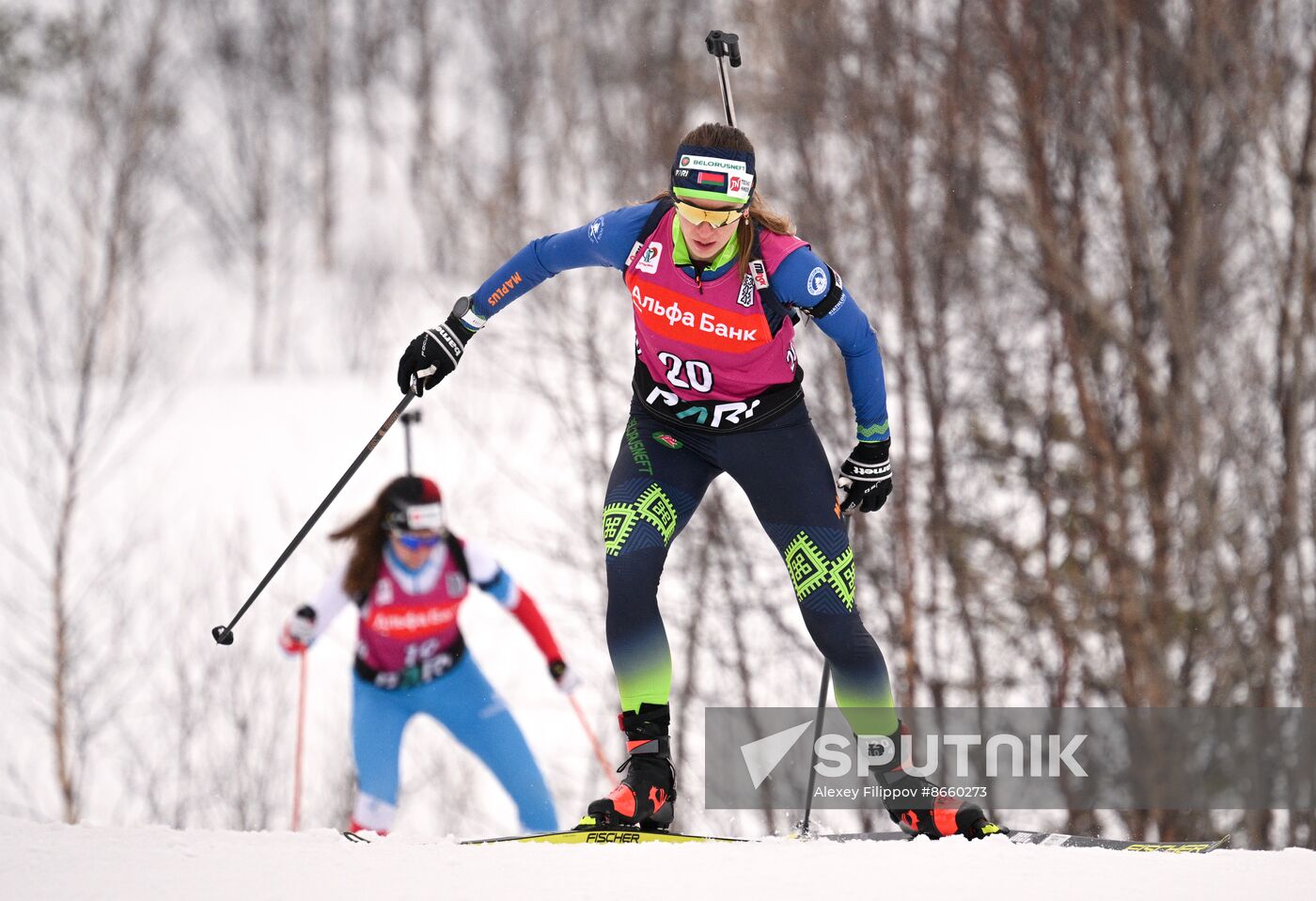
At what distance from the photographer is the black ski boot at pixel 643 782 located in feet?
10.8

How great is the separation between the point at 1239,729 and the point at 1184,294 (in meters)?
3.59

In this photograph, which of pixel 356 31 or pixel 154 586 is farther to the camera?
pixel 356 31

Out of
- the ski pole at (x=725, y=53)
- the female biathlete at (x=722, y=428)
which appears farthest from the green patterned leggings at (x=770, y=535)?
the ski pole at (x=725, y=53)

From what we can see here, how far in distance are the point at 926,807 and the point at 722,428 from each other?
1201 mm

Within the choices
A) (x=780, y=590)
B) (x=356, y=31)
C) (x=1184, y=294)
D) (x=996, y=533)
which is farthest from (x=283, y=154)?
(x=1184, y=294)

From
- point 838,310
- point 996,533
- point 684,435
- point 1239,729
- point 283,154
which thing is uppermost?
point 283,154

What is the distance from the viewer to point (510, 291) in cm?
359

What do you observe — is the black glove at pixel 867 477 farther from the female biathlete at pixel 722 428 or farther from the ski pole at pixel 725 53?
the ski pole at pixel 725 53

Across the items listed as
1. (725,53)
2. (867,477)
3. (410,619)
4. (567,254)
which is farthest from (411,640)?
(725,53)

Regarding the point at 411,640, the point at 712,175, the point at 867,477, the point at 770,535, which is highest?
the point at 712,175

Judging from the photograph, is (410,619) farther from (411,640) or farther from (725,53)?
(725,53)

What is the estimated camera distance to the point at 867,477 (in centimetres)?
351

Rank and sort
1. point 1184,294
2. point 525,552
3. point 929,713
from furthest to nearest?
1. point 525,552
2. point 929,713
3. point 1184,294

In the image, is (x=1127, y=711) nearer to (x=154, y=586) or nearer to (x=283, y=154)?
(x=154, y=586)
